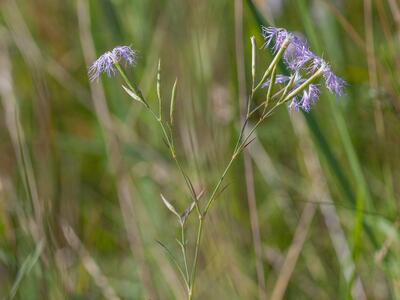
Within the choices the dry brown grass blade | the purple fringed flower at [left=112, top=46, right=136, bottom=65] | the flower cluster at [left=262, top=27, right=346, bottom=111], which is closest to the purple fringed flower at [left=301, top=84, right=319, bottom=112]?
the flower cluster at [left=262, top=27, right=346, bottom=111]

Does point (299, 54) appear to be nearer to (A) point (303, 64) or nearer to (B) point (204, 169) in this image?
(A) point (303, 64)

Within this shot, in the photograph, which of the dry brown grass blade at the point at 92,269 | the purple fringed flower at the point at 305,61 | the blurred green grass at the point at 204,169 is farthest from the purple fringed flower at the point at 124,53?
the dry brown grass blade at the point at 92,269

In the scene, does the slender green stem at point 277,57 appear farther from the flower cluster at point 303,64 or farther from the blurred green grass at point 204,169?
the blurred green grass at point 204,169

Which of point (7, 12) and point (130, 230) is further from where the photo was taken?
point (7, 12)

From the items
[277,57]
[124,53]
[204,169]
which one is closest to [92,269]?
[204,169]

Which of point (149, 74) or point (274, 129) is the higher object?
point (149, 74)

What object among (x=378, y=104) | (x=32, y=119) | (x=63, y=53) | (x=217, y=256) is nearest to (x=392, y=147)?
(x=378, y=104)

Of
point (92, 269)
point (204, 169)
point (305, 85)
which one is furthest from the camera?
point (204, 169)

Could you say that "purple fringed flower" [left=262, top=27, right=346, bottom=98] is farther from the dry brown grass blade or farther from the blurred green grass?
the dry brown grass blade

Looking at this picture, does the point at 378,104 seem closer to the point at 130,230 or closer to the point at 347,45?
the point at 130,230
